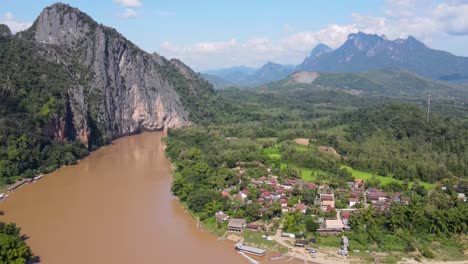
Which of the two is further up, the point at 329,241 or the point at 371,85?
the point at 371,85

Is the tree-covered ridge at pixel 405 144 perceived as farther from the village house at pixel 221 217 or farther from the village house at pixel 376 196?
the village house at pixel 221 217

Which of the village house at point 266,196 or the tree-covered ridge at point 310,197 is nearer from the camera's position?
the tree-covered ridge at point 310,197

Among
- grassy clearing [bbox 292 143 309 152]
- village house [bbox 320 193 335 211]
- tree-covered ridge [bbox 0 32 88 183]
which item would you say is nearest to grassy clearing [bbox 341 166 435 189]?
grassy clearing [bbox 292 143 309 152]

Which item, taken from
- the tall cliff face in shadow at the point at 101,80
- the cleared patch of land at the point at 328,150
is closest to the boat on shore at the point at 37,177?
the tall cliff face in shadow at the point at 101,80

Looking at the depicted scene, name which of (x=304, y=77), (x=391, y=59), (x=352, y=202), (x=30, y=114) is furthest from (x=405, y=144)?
(x=391, y=59)

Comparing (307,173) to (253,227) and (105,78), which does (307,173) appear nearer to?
(253,227)

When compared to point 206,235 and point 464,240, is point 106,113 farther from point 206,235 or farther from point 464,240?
point 464,240

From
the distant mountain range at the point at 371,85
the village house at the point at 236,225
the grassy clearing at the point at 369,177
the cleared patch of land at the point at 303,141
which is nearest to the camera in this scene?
the village house at the point at 236,225
